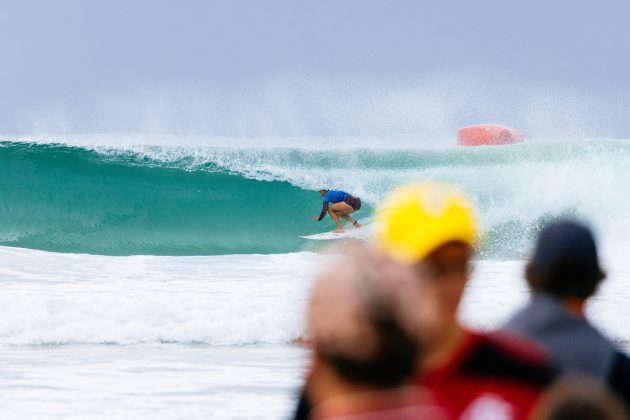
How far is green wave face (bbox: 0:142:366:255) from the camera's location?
55.0 ft

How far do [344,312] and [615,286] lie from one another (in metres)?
9.63

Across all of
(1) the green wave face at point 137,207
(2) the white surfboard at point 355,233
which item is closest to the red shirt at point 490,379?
(2) the white surfboard at point 355,233

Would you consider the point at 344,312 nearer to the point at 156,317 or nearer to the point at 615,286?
the point at 156,317

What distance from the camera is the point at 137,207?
1761cm

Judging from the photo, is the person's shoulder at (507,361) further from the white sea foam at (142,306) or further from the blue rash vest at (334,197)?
the blue rash vest at (334,197)

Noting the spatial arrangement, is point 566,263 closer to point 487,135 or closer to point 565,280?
point 565,280

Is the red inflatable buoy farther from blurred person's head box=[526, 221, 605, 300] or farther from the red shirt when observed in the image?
the red shirt

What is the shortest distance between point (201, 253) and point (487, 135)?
11.1 m

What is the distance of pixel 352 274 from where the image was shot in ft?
2.98

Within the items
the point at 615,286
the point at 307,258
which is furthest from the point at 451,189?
the point at 307,258

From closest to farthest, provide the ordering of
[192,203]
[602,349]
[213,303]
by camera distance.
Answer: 1. [602,349]
2. [213,303]
3. [192,203]

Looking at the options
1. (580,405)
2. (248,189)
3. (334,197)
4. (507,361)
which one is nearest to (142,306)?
(507,361)

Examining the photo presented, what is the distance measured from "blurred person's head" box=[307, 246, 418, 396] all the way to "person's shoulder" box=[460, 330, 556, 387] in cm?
38

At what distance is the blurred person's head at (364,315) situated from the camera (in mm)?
901
